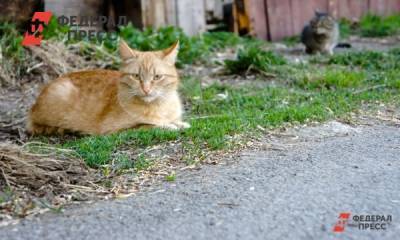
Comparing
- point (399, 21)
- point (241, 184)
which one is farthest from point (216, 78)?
point (399, 21)

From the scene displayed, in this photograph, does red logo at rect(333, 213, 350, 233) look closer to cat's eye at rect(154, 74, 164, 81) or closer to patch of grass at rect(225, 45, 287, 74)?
cat's eye at rect(154, 74, 164, 81)

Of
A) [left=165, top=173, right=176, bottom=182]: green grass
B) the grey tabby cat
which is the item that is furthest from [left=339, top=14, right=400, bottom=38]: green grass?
[left=165, top=173, right=176, bottom=182]: green grass

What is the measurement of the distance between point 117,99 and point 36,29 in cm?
333

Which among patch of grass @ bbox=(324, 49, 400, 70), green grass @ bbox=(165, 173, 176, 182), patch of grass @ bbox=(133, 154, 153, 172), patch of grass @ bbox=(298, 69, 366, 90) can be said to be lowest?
green grass @ bbox=(165, 173, 176, 182)

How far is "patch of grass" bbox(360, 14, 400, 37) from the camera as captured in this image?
38.7 ft

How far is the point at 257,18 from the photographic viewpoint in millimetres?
11609

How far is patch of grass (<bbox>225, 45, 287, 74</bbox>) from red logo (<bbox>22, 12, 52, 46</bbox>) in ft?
8.37

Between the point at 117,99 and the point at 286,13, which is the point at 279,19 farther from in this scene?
the point at 117,99

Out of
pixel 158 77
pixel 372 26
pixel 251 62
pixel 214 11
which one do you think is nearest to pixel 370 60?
pixel 251 62

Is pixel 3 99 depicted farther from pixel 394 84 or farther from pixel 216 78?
pixel 394 84

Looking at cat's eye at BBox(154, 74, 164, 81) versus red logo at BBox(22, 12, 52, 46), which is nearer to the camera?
cat's eye at BBox(154, 74, 164, 81)

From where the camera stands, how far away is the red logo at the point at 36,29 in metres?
8.02

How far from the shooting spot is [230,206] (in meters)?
3.54

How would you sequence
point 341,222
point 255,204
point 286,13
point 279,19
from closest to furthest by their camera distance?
point 341,222 < point 255,204 < point 279,19 < point 286,13
